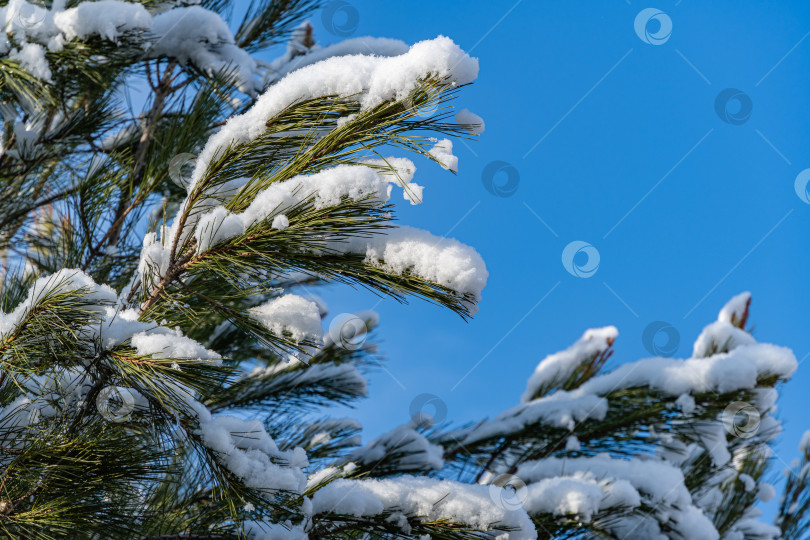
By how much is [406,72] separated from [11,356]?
1.07 metres

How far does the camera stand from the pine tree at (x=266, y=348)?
1.26 m

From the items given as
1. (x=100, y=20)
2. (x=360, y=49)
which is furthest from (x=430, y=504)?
(x=100, y=20)

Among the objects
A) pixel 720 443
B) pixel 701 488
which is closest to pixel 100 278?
pixel 720 443

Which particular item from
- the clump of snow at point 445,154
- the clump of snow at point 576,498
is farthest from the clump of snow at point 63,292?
the clump of snow at point 576,498

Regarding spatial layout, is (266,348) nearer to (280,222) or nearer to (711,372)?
(280,222)

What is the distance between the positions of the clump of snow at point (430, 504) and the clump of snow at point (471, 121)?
0.85 meters

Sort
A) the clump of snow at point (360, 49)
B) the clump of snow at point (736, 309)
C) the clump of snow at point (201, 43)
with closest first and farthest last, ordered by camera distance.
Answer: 1. the clump of snow at point (360, 49)
2. the clump of snow at point (201, 43)
3. the clump of snow at point (736, 309)

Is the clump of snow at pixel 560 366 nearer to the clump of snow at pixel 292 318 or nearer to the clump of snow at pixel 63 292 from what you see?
the clump of snow at pixel 292 318

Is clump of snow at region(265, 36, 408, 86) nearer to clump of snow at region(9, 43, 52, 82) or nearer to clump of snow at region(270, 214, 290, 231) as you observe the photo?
clump of snow at region(270, 214, 290, 231)

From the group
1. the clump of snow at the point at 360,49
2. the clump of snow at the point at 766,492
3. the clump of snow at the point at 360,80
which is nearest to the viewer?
the clump of snow at the point at 360,80

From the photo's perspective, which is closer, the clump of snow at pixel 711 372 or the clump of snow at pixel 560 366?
the clump of snow at pixel 711 372

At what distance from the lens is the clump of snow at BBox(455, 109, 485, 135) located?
1237 millimetres

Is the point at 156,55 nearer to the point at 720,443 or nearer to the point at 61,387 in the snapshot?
the point at 61,387

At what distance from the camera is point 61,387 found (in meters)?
1.44
